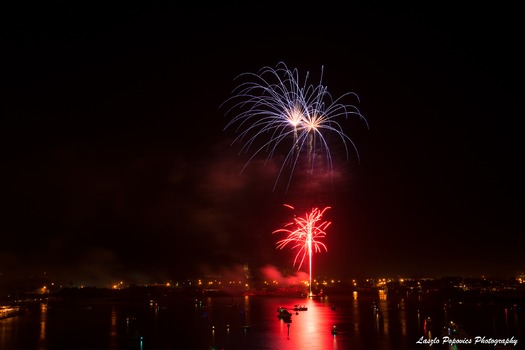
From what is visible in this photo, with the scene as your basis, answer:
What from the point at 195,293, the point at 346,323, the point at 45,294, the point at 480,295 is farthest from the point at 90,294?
the point at 346,323

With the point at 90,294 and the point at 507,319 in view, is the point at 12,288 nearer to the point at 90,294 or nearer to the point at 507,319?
the point at 90,294

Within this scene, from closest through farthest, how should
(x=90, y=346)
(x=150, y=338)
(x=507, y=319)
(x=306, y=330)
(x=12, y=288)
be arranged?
(x=90, y=346) < (x=150, y=338) < (x=306, y=330) < (x=507, y=319) < (x=12, y=288)

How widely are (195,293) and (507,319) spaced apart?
85.5 metres

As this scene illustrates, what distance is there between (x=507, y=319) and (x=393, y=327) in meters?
12.9

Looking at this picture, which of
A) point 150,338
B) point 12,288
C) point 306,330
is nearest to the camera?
point 150,338

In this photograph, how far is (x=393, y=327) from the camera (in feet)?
139

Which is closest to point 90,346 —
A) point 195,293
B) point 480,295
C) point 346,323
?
point 346,323

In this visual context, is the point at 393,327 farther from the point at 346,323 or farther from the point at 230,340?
the point at 230,340

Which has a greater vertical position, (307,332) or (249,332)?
(249,332)

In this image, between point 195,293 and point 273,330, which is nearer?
point 273,330

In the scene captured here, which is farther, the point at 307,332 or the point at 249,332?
the point at 307,332

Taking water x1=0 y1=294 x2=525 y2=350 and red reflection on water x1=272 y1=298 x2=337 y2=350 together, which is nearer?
red reflection on water x1=272 y1=298 x2=337 y2=350

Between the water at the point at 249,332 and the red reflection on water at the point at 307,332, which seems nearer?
the red reflection on water at the point at 307,332

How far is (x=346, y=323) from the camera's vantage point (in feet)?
148
